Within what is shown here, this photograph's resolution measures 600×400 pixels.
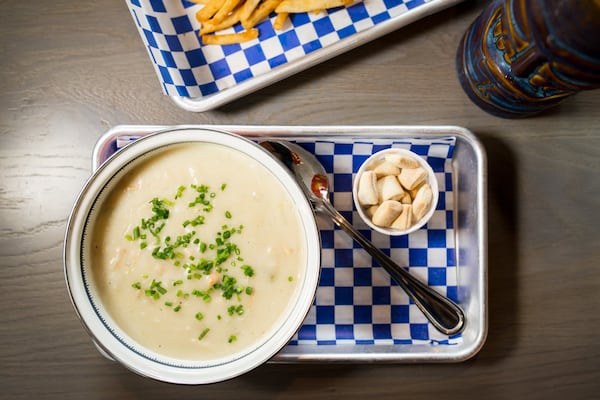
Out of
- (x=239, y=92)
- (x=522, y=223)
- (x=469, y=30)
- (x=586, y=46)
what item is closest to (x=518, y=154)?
(x=522, y=223)

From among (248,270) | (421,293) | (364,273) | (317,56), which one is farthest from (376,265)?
(317,56)

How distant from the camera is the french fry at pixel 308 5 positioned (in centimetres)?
111

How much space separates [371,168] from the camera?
1.11m

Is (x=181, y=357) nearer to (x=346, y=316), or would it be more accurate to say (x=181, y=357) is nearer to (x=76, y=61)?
(x=346, y=316)

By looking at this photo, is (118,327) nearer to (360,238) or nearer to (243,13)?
(360,238)

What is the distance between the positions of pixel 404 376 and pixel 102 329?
70cm

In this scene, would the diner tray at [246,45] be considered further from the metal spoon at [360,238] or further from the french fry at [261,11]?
the metal spoon at [360,238]

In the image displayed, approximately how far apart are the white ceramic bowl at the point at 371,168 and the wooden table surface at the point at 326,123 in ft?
0.43

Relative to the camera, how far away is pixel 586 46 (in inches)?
31.3

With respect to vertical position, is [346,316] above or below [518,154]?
below

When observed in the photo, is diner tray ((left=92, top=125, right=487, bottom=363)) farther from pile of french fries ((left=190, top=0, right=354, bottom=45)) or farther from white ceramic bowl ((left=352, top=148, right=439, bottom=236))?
pile of french fries ((left=190, top=0, right=354, bottom=45))

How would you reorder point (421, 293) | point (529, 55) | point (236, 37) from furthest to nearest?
point (236, 37), point (421, 293), point (529, 55)

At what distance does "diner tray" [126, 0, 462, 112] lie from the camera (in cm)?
114

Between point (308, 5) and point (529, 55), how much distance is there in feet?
1.56
